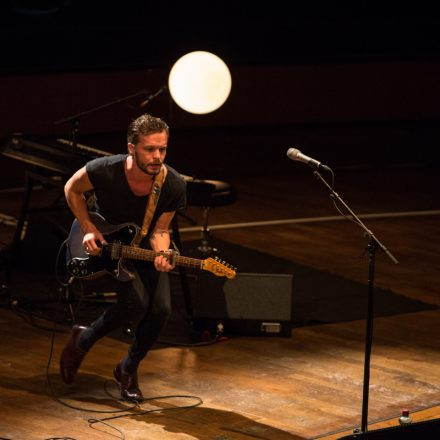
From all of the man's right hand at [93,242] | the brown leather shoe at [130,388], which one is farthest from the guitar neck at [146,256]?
the brown leather shoe at [130,388]

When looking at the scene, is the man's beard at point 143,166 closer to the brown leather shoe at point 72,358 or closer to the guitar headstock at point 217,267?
the guitar headstock at point 217,267

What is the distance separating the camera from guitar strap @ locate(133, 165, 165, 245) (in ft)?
20.3

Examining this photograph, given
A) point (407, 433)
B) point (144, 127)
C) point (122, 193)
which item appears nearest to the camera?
point (407, 433)

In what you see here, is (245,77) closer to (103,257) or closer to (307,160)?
(103,257)

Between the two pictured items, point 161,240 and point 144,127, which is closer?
point 144,127

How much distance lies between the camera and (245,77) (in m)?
14.1

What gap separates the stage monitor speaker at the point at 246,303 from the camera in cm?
752

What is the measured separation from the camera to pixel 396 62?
14797 millimetres

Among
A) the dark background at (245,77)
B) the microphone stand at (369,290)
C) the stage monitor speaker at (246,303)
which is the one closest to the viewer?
the microphone stand at (369,290)

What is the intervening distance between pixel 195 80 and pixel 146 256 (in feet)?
7.38

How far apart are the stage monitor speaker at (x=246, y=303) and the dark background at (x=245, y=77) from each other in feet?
16.7

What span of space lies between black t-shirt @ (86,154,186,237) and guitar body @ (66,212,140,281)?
2.1 inches

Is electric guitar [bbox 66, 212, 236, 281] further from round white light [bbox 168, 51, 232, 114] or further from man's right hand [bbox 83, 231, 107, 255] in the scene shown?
round white light [bbox 168, 51, 232, 114]

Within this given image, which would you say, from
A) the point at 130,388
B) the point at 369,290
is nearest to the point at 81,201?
the point at 130,388
